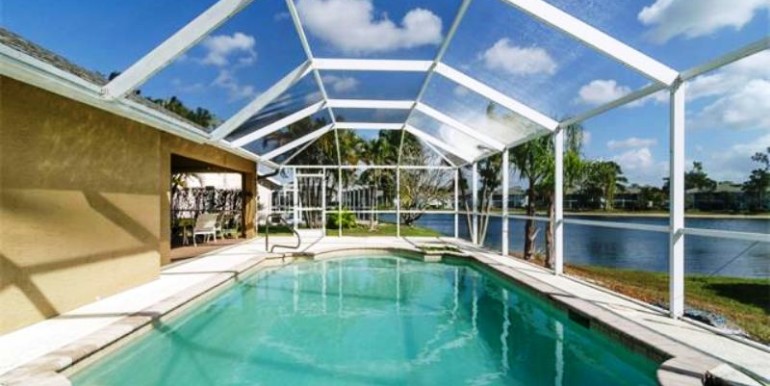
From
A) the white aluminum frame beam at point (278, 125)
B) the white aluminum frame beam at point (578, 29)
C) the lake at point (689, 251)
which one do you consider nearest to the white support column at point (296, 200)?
the white aluminum frame beam at point (278, 125)

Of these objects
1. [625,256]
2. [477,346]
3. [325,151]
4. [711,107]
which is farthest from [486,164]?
[477,346]

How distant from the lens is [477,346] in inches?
213

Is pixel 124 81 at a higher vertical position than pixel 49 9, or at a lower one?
lower

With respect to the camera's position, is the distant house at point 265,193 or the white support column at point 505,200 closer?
the white support column at point 505,200

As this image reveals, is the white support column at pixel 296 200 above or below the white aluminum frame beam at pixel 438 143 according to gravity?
below

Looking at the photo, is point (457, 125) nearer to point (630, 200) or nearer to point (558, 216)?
point (630, 200)

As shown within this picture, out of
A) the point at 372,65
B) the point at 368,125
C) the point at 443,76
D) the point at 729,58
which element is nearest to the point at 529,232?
the point at 368,125

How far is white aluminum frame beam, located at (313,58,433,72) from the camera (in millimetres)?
9156

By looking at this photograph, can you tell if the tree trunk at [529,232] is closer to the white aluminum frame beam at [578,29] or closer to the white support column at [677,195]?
the white aluminum frame beam at [578,29]

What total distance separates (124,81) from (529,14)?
14.9 feet

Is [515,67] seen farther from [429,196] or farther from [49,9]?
[429,196]

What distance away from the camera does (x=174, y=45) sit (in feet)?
17.3

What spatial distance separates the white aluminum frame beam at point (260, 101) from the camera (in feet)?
29.1

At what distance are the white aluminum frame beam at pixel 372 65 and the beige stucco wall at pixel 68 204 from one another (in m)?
3.24
